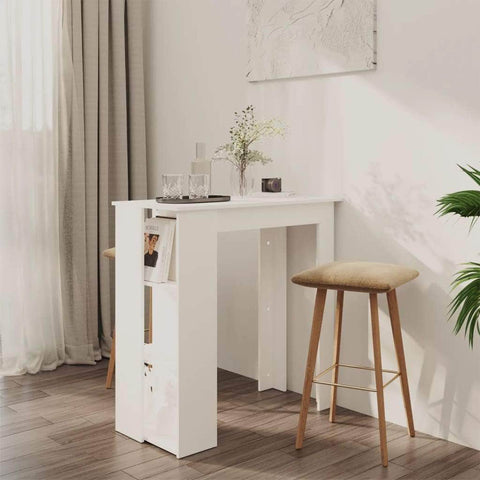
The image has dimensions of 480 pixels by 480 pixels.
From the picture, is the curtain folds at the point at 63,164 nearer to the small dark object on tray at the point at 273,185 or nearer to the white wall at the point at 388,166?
the white wall at the point at 388,166

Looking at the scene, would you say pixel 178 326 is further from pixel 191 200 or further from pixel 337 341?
pixel 337 341

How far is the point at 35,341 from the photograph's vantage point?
3.89 metres

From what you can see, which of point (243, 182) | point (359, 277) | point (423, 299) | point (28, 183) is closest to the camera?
point (359, 277)

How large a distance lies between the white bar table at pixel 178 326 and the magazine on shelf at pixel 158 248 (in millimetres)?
28

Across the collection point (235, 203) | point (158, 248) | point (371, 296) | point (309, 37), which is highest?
point (309, 37)

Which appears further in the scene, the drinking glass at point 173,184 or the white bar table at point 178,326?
the drinking glass at point 173,184

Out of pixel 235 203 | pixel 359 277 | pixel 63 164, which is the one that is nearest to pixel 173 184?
pixel 235 203

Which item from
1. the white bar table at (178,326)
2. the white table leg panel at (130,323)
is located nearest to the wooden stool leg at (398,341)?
the white bar table at (178,326)

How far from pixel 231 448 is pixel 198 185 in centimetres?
100

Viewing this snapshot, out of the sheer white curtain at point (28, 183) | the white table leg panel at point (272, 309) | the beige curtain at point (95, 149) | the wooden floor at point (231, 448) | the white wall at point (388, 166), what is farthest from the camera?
the beige curtain at point (95, 149)

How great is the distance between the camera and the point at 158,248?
9.14 feet

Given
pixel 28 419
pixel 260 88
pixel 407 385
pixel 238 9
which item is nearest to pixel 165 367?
pixel 28 419

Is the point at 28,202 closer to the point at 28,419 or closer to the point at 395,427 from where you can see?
the point at 28,419

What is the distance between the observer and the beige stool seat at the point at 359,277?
2654mm
